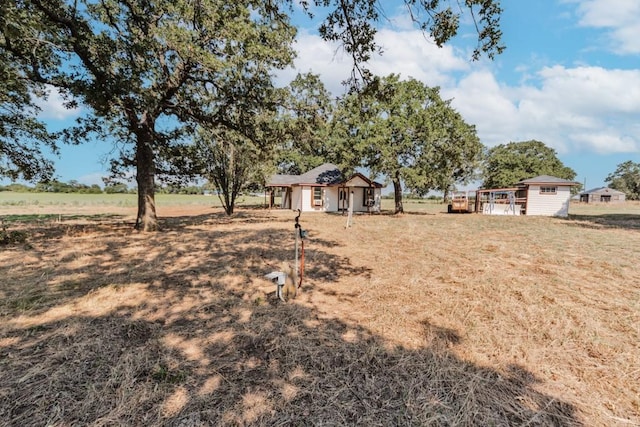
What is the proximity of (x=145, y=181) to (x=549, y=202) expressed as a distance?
28.8 m

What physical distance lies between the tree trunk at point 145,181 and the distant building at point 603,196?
84.3 metres

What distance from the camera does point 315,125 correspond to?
11.9m

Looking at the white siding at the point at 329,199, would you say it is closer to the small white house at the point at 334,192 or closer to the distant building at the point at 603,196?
the small white house at the point at 334,192

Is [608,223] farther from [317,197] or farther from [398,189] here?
[317,197]

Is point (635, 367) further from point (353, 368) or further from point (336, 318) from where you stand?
point (336, 318)

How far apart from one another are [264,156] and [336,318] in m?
10.8

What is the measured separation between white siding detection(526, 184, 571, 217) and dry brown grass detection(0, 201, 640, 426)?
69.3 ft

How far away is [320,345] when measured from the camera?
3211mm

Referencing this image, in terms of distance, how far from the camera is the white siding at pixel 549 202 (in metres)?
23.7

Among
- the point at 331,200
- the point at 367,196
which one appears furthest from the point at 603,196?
the point at 331,200

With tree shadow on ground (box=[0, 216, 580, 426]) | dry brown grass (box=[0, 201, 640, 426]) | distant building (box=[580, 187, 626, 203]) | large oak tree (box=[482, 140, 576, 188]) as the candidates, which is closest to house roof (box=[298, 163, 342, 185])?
dry brown grass (box=[0, 201, 640, 426])

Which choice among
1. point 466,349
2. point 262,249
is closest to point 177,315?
point 466,349

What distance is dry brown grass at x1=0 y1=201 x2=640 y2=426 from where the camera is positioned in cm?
228

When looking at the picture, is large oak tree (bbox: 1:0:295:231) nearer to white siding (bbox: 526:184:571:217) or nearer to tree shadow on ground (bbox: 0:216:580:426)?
tree shadow on ground (bbox: 0:216:580:426)
